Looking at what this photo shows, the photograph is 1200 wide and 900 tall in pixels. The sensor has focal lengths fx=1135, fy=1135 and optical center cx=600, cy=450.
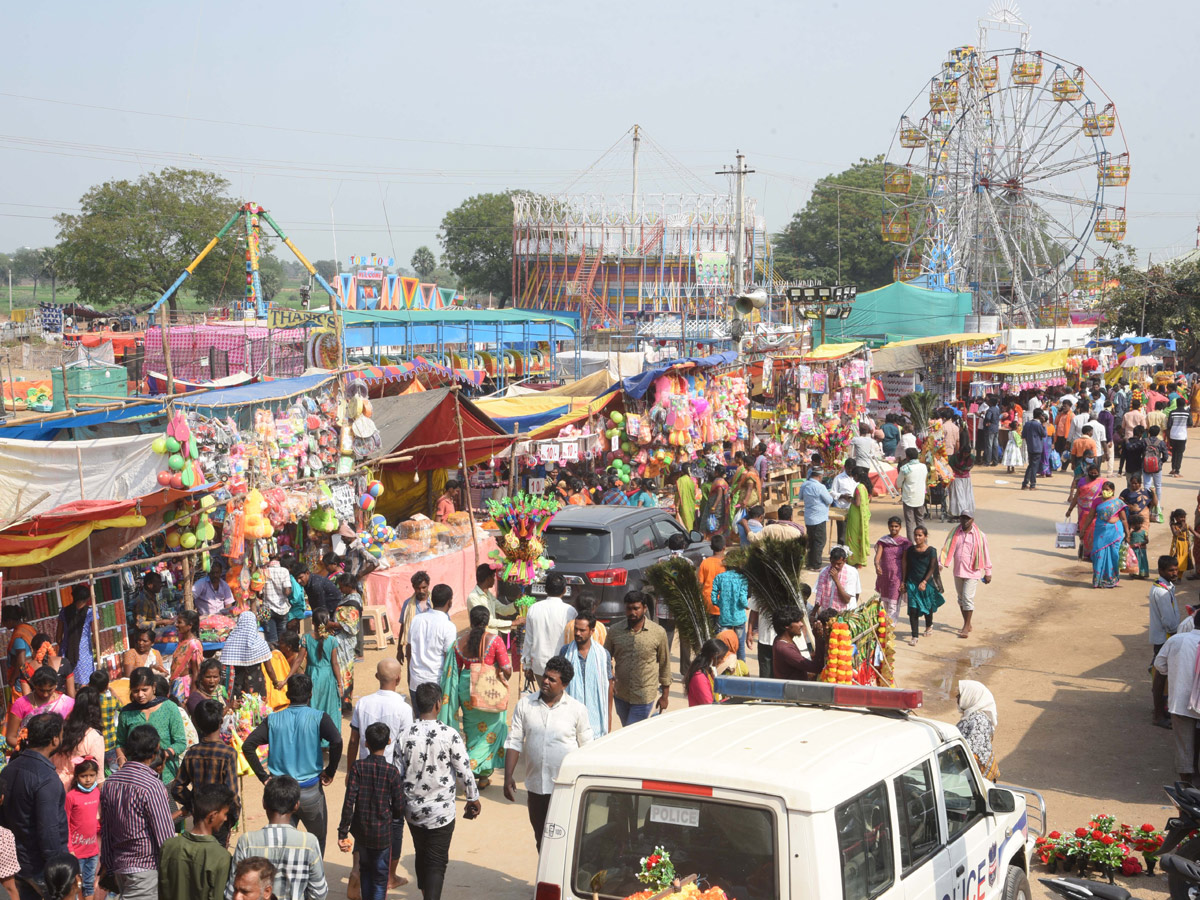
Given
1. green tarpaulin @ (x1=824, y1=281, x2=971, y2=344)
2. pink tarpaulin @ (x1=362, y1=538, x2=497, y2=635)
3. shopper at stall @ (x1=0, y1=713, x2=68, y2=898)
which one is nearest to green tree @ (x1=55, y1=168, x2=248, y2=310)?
green tarpaulin @ (x1=824, y1=281, x2=971, y2=344)

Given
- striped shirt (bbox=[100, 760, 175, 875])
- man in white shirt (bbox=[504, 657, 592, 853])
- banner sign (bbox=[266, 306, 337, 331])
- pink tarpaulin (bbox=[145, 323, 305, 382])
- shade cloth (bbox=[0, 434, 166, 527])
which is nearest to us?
striped shirt (bbox=[100, 760, 175, 875])

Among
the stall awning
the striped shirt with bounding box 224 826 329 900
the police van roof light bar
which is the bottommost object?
the striped shirt with bounding box 224 826 329 900

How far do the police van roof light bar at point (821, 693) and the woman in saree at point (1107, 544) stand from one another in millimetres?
9793

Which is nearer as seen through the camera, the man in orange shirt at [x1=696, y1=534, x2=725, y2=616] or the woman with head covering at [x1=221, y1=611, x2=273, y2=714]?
the woman with head covering at [x1=221, y1=611, x2=273, y2=714]

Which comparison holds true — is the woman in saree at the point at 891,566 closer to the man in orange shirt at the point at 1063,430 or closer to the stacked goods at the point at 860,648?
the stacked goods at the point at 860,648

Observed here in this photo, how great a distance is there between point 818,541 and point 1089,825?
7469 millimetres

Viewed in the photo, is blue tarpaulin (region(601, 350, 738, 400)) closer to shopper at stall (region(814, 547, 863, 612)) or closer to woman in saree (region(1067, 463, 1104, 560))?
woman in saree (region(1067, 463, 1104, 560))

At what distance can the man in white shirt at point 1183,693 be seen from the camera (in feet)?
23.6

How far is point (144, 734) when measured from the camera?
518 cm

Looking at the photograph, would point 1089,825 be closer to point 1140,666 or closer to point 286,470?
point 1140,666

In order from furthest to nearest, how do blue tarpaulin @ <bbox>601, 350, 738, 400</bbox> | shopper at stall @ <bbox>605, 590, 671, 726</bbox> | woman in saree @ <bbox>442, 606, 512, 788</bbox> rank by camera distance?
blue tarpaulin @ <bbox>601, 350, 738, 400</bbox>
woman in saree @ <bbox>442, 606, 512, 788</bbox>
shopper at stall @ <bbox>605, 590, 671, 726</bbox>

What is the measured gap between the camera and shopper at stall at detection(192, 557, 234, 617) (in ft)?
31.0

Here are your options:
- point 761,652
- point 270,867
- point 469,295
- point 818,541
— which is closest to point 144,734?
point 270,867

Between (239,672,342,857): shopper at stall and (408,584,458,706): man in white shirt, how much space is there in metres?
1.43
